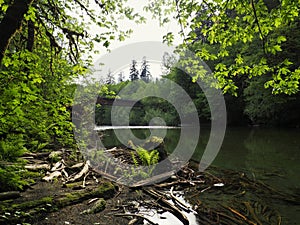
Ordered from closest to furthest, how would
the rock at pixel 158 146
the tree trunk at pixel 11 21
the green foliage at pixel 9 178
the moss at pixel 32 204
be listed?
the tree trunk at pixel 11 21 < the green foliage at pixel 9 178 < the moss at pixel 32 204 < the rock at pixel 158 146

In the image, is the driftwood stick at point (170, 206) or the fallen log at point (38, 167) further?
the fallen log at point (38, 167)

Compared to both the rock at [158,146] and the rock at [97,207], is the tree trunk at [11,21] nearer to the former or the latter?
the rock at [97,207]

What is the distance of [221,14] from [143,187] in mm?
5255

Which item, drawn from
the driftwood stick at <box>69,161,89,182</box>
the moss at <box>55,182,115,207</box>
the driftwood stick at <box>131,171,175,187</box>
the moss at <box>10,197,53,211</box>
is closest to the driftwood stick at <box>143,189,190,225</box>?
the driftwood stick at <box>131,171,175,187</box>

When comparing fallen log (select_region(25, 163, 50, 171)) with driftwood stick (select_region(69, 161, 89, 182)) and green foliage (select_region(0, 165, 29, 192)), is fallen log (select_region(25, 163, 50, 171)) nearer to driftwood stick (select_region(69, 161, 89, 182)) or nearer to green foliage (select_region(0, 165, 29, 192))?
driftwood stick (select_region(69, 161, 89, 182))

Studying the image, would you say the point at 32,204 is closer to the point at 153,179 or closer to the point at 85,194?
the point at 85,194

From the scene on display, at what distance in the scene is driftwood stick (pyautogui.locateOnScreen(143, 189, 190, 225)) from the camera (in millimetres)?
4746

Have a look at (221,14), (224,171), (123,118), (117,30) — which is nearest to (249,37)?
(221,14)

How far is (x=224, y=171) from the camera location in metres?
8.99

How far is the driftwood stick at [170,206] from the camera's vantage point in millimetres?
4746

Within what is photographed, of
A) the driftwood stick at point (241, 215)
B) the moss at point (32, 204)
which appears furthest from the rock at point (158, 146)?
the moss at point (32, 204)

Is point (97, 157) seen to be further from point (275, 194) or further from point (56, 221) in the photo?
point (275, 194)

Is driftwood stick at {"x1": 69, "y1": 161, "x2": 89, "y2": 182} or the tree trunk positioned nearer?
the tree trunk

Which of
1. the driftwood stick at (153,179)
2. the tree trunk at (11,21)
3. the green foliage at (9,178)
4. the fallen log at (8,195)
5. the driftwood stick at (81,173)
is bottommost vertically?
the driftwood stick at (153,179)
